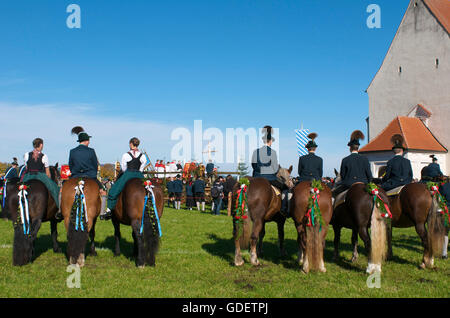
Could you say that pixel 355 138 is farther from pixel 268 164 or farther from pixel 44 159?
pixel 44 159

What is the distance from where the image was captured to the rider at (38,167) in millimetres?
9039

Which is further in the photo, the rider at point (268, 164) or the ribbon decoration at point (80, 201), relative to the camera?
the rider at point (268, 164)

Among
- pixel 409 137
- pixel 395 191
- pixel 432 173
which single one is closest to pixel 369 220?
pixel 395 191

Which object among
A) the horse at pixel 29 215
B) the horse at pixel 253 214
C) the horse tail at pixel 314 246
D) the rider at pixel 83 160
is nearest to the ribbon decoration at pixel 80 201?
the rider at pixel 83 160

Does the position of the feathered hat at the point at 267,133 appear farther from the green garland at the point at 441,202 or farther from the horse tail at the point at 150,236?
the green garland at the point at 441,202

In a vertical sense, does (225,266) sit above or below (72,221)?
below

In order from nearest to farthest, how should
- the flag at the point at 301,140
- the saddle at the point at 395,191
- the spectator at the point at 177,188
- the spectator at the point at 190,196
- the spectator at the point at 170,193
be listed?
the saddle at the point at 395,191 < the flag at the point at 301,140 < the spectator at the point at 190,196 < the spectator at the point at 177,188 < the spectator at the point at 170,193

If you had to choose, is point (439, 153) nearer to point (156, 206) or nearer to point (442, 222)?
point (442, 222)

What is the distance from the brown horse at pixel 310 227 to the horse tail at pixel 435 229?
233 centimetres

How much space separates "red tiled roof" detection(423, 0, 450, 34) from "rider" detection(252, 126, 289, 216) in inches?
1221

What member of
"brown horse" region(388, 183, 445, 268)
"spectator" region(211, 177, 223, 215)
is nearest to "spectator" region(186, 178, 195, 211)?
"spectator" region(211, 177, 223, 215)

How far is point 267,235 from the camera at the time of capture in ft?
44.2

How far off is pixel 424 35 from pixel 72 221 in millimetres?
36092
